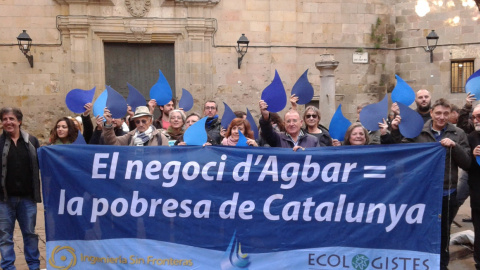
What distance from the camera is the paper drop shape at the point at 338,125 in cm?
585

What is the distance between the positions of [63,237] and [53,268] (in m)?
0.30

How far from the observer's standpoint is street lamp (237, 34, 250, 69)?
13812mm

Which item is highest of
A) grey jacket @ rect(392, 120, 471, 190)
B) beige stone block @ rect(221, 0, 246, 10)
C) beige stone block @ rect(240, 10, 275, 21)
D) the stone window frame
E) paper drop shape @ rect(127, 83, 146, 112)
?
beige stone block @ rect(221, 0, 246, 10)

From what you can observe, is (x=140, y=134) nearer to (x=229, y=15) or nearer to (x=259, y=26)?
(x=229, y=15)

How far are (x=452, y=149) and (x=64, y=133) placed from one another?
12.5ft

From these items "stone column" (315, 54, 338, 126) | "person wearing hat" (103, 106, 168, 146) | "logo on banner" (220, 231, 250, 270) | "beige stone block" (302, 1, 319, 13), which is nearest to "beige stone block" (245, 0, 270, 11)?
"beige stone block" (302, 1, 319, 13)

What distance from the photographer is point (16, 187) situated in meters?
5.45

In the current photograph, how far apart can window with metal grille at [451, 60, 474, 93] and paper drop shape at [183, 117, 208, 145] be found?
1147 cm

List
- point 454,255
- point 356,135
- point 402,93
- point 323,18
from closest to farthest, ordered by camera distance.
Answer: point 356,135, point 402,93, point 454,255, point 323,18

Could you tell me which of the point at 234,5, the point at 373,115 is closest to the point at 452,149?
the point at 373,115

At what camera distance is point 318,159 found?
16.8ft

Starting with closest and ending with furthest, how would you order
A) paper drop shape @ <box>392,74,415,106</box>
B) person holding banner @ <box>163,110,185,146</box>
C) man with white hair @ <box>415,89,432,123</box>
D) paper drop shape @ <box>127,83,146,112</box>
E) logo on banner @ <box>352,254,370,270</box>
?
logo on banner @ <box>352,254,370,270</box> < paper drop shape @ <box>392,74,415,106</box> < person holding banner @ <box>163,110,185,146</box> < man with white hair @ <box>415,89,432,123</box> < paper drop shape @ <box>127,83,146,112</box>

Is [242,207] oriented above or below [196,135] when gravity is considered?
below

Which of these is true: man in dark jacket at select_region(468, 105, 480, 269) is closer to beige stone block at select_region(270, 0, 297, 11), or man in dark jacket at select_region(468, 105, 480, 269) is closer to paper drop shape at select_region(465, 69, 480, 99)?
paper drop shape at select_region(465, 69, 480, 99)
